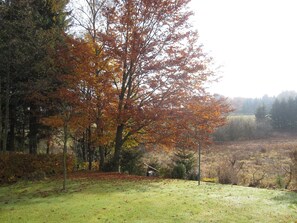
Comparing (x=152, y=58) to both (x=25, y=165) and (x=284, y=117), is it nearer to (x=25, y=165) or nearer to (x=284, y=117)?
(x=25, y=165)

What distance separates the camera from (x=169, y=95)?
16125 millimetres

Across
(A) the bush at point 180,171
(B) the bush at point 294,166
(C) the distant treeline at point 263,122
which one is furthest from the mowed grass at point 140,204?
(C) the distant treeline at point 263,122

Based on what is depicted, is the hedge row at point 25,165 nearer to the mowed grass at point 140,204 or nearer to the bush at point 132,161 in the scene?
the mowed grass at point 140,204

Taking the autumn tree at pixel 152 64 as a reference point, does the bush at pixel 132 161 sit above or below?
below

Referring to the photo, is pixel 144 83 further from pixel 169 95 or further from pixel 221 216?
pixel 221 216

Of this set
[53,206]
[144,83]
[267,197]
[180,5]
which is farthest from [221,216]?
[180,5]

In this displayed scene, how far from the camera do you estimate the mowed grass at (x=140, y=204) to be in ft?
25.4

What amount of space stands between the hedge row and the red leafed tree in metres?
5.05

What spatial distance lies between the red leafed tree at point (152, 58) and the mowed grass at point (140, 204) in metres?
4.51

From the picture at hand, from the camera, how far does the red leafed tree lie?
15.8m

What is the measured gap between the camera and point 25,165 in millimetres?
16328

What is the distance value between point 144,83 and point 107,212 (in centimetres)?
993

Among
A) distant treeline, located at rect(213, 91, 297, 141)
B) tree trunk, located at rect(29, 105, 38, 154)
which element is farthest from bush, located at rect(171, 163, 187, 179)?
distant treeline, located at rect(213, 91, 297, 141)

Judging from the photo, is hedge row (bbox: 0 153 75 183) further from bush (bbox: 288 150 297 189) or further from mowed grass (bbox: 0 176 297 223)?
bush (bbox: 288 150 297 189)
